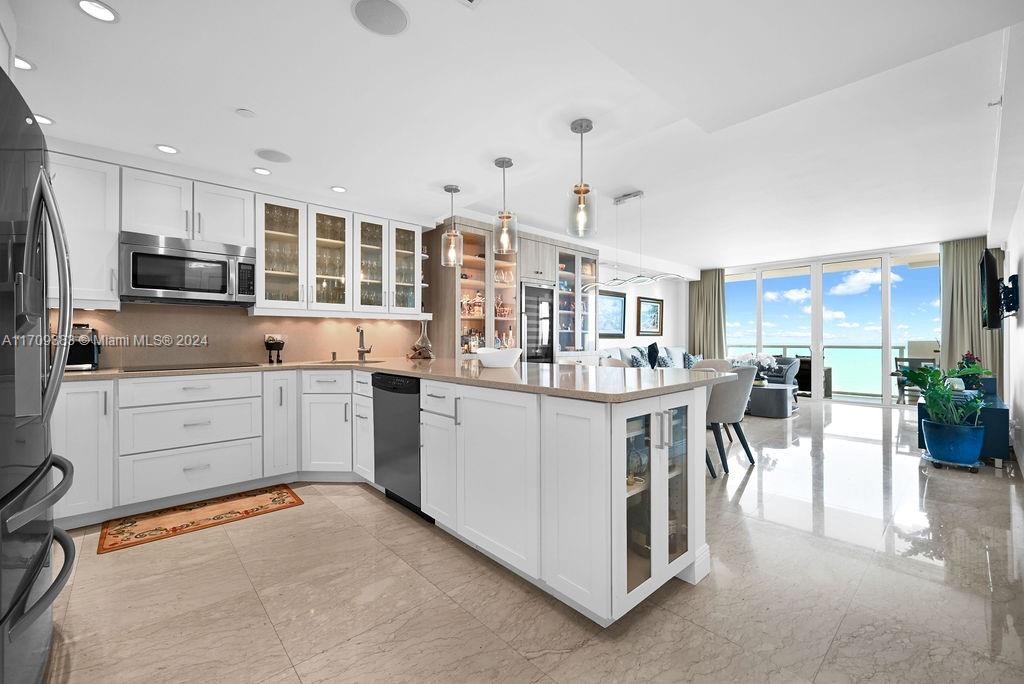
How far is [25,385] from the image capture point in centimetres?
122

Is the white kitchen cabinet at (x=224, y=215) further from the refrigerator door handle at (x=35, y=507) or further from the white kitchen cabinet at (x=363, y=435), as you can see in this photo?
the refrigerator door handle at (x=35, y=507)

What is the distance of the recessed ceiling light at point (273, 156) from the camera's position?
3.03m

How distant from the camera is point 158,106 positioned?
2436mm

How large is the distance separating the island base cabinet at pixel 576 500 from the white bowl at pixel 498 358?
85 cm

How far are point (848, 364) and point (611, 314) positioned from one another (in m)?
4.62

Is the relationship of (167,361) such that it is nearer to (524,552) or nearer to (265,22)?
(265,22)

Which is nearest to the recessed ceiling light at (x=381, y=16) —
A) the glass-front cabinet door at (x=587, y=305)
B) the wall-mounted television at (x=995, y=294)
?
the glass-front cabinet door at (x=587, y=305)

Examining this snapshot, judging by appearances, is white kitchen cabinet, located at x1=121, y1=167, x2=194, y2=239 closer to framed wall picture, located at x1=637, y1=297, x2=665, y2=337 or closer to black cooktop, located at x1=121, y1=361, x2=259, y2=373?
black cooktop, located at x1=121, y1=361, x2=259, y2=373

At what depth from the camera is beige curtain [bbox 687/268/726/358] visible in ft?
29.5

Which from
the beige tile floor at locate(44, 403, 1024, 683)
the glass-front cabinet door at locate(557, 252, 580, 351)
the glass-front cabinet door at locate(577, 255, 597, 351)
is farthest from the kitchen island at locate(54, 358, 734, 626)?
the glass-front cabinet door at locate(577, 255, 597, 351)

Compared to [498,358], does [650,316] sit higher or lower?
higher

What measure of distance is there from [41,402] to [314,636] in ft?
3.88

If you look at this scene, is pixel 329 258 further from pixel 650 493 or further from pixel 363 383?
pixel 650 493

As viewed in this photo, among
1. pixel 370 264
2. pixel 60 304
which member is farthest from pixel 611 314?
pixel 60 304
